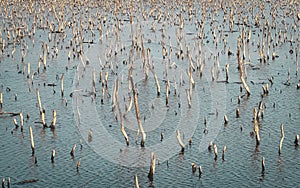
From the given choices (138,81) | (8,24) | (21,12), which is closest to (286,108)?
(138,81)

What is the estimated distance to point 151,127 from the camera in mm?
14312

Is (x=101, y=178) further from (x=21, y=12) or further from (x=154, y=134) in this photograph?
(x=21, y=12)

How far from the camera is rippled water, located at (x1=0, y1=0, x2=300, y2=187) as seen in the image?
37.2ft

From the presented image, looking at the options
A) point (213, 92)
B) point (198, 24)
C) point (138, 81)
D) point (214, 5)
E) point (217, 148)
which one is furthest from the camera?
point (214, 5)

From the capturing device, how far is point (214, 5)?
3209cm

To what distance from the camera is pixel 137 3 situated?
1346 inches

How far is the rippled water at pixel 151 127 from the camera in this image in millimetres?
11328

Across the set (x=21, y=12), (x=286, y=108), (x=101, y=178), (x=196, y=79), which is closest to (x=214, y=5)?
(x=21, y=12)

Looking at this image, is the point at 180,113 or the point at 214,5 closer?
the point at 180,113

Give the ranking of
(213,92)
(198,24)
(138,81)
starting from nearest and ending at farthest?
(213,92)
(138,81)
(198,24)

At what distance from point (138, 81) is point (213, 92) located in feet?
8.36

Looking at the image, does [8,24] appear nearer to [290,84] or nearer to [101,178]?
[290,84]

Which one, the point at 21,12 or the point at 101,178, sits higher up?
the point at 21,12

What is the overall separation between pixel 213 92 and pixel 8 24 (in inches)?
531
